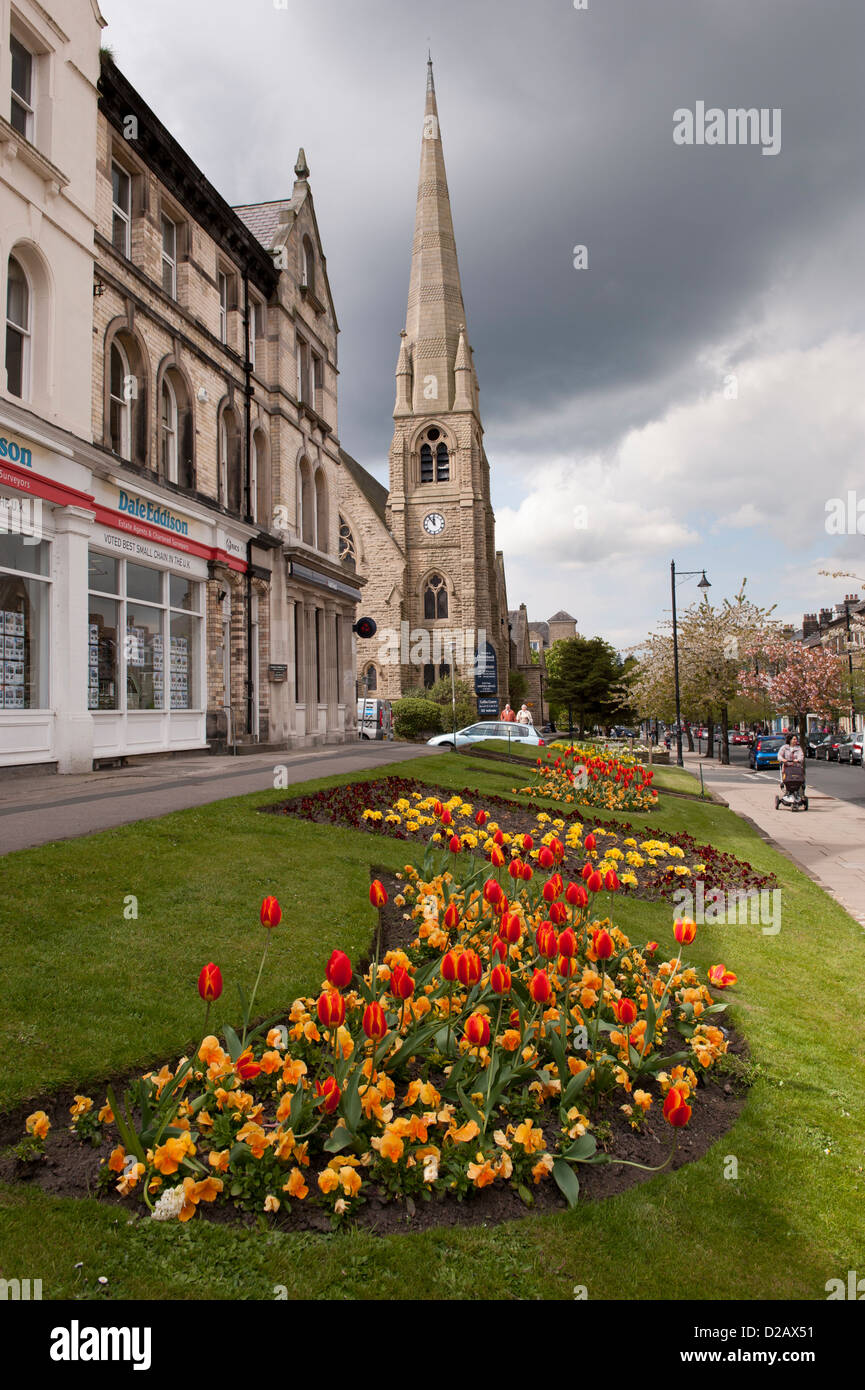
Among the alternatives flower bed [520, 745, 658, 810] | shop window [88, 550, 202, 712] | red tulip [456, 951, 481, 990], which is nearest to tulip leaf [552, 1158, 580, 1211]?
red tulip [456, 951, 481, 990]

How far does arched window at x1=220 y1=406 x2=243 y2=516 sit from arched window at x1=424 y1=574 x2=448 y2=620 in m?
35.3

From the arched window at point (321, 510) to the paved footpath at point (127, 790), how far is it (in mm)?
11835

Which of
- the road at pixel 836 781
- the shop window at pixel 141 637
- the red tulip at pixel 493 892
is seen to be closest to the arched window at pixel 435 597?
the road at pixel 836 781

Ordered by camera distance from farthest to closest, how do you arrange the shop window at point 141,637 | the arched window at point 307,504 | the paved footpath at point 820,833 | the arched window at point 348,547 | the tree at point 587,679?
the tree at point 587,679
the arched window at point 348,547
the arched window at point 307,504
the shop window at point 141,637
the paved footpath at point 820,833

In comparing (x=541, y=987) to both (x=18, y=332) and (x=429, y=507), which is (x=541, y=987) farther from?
(x=429, y=507)

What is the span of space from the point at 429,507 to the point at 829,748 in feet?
97.9

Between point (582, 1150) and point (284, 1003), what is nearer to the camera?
point (582, 1150)

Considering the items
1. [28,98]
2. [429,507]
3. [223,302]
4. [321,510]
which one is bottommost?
[321,510]

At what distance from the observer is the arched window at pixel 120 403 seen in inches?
639

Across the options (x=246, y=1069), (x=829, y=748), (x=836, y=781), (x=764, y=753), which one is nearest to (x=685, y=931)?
(x=246, y=1069)

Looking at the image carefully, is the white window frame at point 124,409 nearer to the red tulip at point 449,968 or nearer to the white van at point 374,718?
the red tulip at point 449,968

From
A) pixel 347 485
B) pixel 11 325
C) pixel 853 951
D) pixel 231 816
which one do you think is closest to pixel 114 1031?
pixel 231 816

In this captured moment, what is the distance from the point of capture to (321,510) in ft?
94.1
